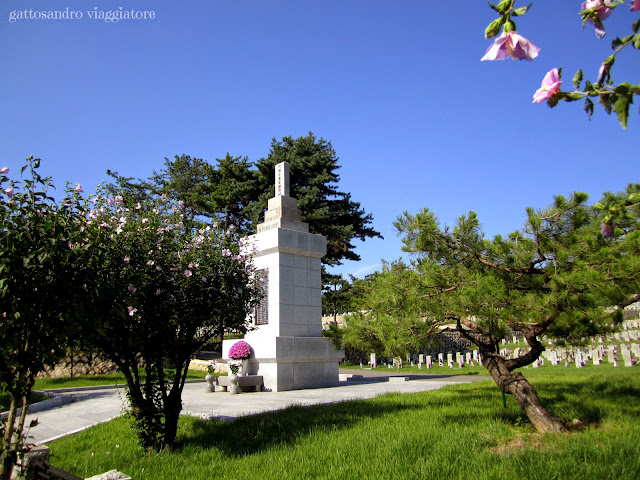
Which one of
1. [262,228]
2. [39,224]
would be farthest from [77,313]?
[262,228]

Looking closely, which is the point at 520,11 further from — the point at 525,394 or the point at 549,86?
the point at 525,394

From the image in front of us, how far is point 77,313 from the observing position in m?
3.60

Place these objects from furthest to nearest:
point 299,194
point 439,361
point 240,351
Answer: point 299,194 < point 439,361 < point 240,351

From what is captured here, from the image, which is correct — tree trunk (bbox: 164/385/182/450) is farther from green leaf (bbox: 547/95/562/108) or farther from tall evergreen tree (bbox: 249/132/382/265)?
tall evergreen tree (bbox: 249/132/382/265)

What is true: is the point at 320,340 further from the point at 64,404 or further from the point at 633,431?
the point at 633,431

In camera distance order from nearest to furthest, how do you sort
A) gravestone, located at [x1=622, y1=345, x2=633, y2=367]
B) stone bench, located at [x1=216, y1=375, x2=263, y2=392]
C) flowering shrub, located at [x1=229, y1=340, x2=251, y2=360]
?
stone bench, located at [x1=216, y1=375, x2=263, y2=392] < flowering shrub, located at [x1=229, y1=340, x2=251, y2=360] < gravestone, located at [x1=622, y1=345, x2=633, y2=367]

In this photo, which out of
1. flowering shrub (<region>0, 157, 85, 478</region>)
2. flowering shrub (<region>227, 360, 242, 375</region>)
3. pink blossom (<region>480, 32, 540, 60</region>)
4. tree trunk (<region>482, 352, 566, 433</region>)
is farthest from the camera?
flowering shrub (<region>227, 360, 242, 375</region>)

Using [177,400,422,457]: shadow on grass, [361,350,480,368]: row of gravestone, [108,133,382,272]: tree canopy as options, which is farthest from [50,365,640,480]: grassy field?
[108,133,382,272]: tree canopy

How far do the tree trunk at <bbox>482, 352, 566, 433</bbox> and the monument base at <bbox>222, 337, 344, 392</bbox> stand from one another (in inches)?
224

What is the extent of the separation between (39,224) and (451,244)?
15.9 feet

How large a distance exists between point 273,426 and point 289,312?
5.33 meters

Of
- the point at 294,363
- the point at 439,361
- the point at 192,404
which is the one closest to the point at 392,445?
the point at 192,404

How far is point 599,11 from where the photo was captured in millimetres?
1514

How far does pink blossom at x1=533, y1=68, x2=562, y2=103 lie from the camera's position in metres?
1.45
